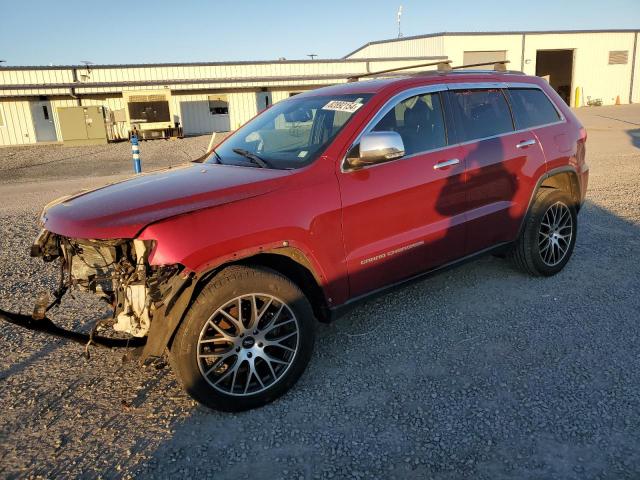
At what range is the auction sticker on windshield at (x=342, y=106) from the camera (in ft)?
12.1

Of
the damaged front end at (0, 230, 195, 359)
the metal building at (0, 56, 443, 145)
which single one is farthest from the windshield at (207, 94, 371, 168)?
the metal building at (0, 56, 443, 145)

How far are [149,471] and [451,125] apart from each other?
329 cm

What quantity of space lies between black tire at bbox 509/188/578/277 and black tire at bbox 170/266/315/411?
102 inches

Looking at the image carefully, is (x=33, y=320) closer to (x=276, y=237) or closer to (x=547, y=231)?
(x=276, y=237)

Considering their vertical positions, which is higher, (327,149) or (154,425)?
A: (327,149)

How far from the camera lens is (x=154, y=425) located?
9.71ft

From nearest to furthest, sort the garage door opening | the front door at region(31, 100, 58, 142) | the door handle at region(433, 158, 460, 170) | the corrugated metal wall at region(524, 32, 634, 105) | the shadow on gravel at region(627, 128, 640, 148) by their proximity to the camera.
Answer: the door handle at region(433, 158, 460, 170) → the shadow on gravel at region(627, 128, 640, 148) → the front door at region(31, 100, 58, 142) → the corrugated metal wall at region(524, 32, 634, 105) → the garage door opening

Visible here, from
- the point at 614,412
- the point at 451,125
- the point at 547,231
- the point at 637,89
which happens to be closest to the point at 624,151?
the point at 547,231

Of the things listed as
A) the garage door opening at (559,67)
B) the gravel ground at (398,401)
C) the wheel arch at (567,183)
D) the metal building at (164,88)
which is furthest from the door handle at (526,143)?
the garage door opening at (559,67)

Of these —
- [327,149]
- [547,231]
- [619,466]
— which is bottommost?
[619,466]

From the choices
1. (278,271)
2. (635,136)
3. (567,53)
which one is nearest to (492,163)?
(278,271)

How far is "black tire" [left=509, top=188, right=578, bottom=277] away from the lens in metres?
4.71

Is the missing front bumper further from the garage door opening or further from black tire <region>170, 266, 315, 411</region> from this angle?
the garage door opening

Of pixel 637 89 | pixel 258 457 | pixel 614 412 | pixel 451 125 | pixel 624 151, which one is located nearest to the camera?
pixel 258 457
